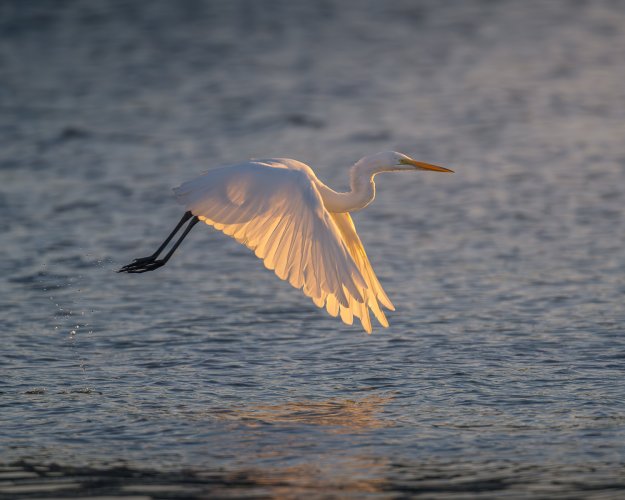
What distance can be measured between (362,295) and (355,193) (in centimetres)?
165

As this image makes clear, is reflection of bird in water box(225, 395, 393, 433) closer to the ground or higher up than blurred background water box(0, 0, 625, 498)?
closer to the ground

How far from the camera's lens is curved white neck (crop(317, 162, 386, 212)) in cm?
924

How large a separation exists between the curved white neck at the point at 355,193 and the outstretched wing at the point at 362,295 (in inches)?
5.5

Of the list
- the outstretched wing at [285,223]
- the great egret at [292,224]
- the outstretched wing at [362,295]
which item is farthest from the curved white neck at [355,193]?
the outstretched wing at [285,223]

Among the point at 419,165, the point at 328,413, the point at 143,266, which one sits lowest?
the point at 328,413

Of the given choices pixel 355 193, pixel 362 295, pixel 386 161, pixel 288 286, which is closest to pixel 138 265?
pixel 355 193

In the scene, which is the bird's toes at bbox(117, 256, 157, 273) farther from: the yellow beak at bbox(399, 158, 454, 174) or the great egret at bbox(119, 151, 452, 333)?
the yellow beak at bbox(399, 158, 454, 174)

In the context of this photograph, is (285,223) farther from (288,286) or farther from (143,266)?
(288,286)

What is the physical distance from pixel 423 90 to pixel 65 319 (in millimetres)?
10174

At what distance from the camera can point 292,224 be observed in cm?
820

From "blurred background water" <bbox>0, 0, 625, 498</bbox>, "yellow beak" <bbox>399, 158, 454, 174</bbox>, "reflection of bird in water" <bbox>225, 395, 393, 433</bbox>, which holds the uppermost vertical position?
"yellow beak" <bbox>399, 158, 454, 174</bbox>

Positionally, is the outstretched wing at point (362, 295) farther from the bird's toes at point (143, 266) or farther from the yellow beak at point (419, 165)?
the bird's toes at point (143, 266)

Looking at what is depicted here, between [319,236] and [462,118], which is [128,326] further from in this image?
[462,118]

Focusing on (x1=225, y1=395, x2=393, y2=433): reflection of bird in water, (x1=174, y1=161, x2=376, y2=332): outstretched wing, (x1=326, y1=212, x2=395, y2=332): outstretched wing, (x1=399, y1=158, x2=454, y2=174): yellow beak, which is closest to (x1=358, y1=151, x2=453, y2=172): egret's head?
(x1=399, y1=158, x2=454, y2=174): yellow beak
